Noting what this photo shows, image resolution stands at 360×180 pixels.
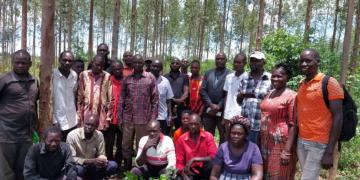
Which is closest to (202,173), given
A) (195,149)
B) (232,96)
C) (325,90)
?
(195,149)

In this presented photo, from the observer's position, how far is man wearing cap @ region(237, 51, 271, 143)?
4.23 m

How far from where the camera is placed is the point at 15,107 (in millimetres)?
4020

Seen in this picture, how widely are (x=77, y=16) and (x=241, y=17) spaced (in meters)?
14.6

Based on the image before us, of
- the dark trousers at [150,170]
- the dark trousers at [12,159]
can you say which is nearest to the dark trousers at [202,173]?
the dark trousers at [150,170]

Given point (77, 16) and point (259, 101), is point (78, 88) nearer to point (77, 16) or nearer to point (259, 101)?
point (259, 101)

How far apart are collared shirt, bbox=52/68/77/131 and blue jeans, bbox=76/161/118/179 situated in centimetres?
60

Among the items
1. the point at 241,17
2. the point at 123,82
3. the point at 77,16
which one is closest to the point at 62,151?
the point at 123,82

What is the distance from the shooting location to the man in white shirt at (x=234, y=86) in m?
5.07

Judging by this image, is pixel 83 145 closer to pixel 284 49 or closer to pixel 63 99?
pixel 63 99

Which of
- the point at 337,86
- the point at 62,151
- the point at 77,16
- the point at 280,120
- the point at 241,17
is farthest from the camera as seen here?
the point at 77,16

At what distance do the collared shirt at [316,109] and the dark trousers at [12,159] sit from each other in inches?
121

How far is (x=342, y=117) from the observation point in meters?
3.23

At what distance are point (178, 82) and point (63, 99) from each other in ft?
6.71

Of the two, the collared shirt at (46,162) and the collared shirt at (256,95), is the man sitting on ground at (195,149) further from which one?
the collared shirt at (46,162)
